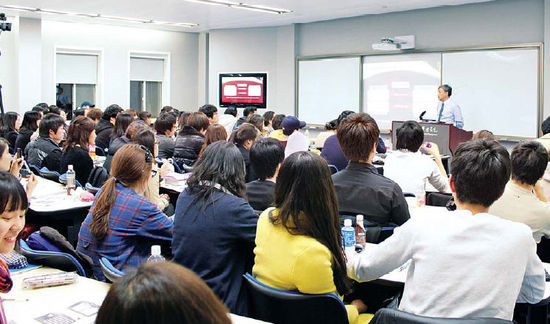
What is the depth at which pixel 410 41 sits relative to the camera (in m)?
10.0

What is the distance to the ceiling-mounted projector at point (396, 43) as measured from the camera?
32.9 ft

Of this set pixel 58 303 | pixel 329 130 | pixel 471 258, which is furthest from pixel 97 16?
pixel 471 258

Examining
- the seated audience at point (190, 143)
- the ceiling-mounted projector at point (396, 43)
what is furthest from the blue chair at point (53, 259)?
the ceiling-mounted projector at point (396, 43)

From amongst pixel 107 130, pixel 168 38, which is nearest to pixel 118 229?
pixel 107 130

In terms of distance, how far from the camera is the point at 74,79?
41.8ft

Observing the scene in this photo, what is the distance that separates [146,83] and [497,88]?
851 cm

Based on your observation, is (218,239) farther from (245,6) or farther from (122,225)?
(245,6)

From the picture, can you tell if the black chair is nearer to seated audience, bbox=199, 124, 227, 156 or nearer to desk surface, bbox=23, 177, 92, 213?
desk surface, bbox=23, 177, 92, 213

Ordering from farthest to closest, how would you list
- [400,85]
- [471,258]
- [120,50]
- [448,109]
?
[120,50] < [400,85] < [448,109] < [471,258]

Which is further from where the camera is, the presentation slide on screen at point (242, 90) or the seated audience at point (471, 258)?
the presentation slide on screen at point (242, 90)

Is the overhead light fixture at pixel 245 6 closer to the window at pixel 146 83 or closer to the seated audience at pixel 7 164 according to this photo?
the window at pixel 146 83

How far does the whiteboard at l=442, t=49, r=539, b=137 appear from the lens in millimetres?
8766

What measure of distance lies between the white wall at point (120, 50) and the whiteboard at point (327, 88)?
11.9ft

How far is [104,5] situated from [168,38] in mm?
3861
